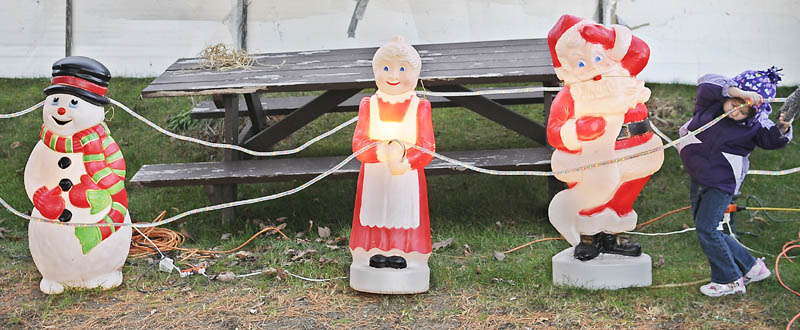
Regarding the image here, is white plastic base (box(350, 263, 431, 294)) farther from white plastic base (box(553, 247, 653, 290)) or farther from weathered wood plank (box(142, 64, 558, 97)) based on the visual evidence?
weathered wood plank (box(142, 64, 558, 97))

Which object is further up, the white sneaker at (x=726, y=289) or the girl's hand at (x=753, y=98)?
the girl's hand at (x=753, y=98)

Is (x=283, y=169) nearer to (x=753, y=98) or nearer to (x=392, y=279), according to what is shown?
(x=392, y=279)

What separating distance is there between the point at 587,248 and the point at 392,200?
1072 mm

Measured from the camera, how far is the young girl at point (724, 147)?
4129 millimetres

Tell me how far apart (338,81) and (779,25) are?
15.7 ft

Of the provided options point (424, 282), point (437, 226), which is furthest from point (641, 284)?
point (437, 226)

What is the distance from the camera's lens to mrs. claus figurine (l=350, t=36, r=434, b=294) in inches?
169

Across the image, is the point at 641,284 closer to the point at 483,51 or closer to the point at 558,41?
the point at 558,41

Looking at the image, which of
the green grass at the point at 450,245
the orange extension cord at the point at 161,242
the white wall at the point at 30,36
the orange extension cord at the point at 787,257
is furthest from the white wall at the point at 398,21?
the orange extension cord at the point at 787,257

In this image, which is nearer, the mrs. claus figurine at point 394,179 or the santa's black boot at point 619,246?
the mrs. claus figurine at point 394,179

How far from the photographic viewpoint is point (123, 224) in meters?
4.48

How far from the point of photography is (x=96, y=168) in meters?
4.40

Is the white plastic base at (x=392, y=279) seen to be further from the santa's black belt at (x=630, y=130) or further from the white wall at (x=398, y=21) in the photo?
the white wall at (x=398, y=21)

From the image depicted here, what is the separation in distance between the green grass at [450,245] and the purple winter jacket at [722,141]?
634 mm
